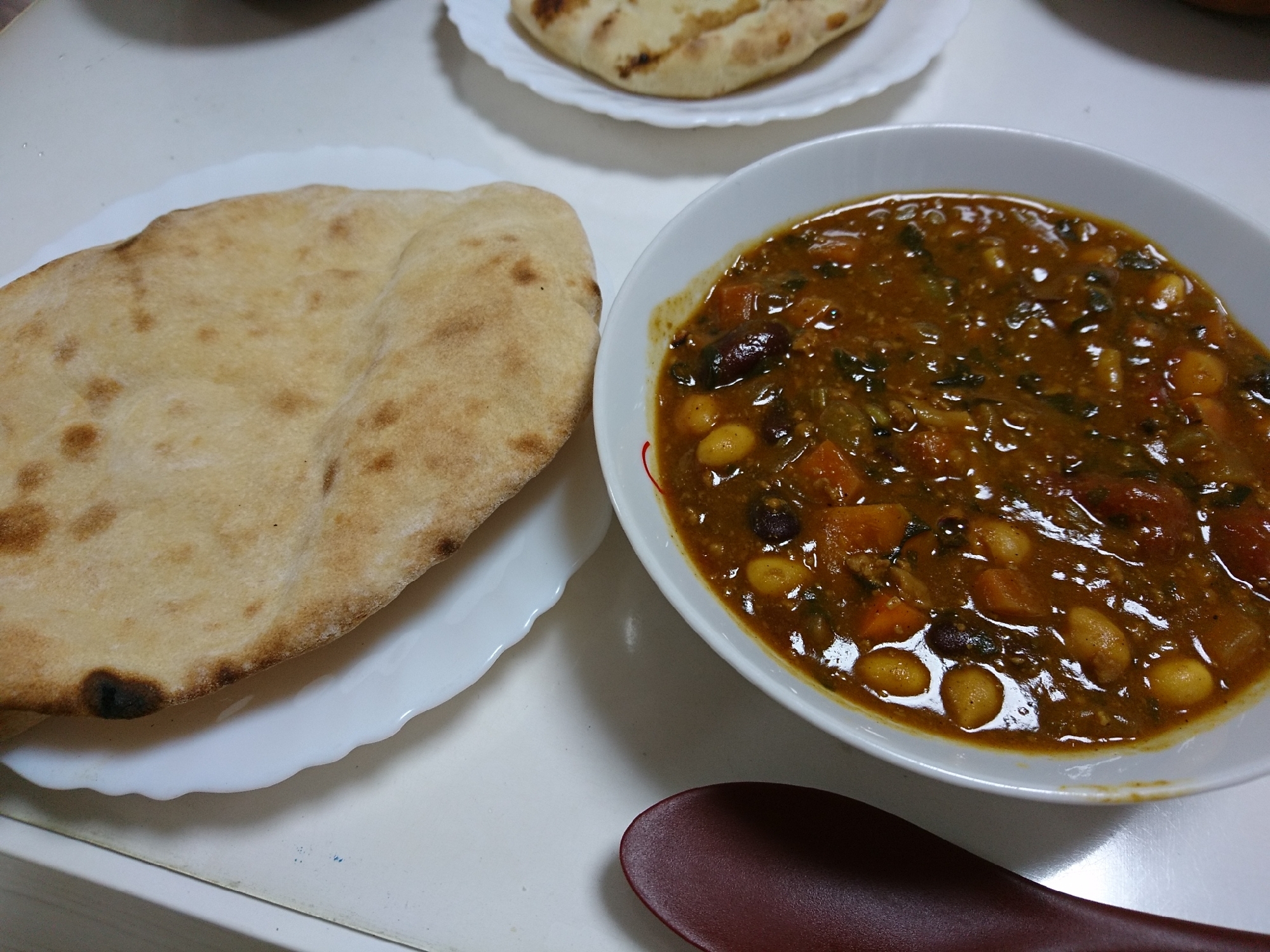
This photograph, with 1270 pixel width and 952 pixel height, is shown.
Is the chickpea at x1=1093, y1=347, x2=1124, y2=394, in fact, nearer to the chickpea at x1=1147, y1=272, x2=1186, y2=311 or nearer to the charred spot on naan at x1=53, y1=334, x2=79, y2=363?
the chickpea at x1=1147, y1=272, x2=1186, y2=311

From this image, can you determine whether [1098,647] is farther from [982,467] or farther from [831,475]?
[831,475]

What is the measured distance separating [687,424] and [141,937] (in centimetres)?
175

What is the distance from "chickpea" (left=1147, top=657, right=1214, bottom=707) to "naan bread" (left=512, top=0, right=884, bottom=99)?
2.43 metres

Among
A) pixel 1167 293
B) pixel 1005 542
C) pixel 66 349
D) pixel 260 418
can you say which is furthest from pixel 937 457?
pixel 66 349

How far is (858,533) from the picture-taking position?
1.88 meters

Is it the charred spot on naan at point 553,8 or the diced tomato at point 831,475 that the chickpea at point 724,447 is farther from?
the charred spot on naan at point 553,8

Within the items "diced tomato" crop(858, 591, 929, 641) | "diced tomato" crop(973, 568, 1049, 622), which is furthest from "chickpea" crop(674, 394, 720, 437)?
"diced tomato" crop(973, 568, 1049, 622)

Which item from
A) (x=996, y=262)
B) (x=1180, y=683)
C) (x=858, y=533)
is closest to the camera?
(x=1180, y=683)

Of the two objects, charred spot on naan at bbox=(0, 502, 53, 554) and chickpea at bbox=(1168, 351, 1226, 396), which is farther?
chickpea at bbox=(1168, 351, 1226, 396)

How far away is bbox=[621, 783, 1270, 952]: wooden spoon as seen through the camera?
63.9 inches

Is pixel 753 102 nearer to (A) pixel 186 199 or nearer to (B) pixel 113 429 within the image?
(A) pixel 186 199

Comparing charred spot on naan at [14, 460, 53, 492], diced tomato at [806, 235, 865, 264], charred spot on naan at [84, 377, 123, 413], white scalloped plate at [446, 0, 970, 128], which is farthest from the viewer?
white scalloped plate at [446, 0, 970, 128]

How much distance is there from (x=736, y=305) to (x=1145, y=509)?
1114 mm

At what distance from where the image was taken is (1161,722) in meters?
1.63
